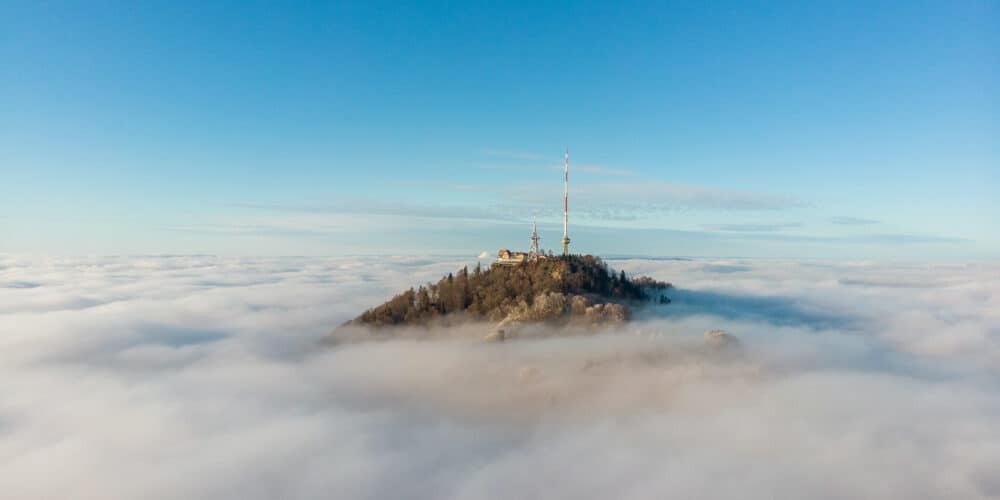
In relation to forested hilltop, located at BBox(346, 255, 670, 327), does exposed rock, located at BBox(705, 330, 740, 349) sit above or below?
below

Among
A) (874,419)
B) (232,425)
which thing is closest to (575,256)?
(874,419)

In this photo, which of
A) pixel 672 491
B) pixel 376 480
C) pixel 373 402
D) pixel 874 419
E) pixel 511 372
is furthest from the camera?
pixel 373 402

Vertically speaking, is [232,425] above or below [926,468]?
below

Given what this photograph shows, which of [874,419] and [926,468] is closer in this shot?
[926,468]

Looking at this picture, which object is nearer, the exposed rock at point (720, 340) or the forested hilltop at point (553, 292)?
the forested hilltop at point (553, 292)

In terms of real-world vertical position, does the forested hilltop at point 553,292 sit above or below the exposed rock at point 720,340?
above

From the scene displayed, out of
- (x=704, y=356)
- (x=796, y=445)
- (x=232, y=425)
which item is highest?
(x=704, y=356)

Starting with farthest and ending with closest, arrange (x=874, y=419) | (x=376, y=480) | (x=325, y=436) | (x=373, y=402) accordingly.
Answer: (x=373, y=402)
(x=325, y=436)
(x=874, y=419)
(x=376, y=480)

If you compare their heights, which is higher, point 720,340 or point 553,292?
→ point 553,292

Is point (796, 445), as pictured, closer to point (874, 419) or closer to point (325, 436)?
point (874, 419)

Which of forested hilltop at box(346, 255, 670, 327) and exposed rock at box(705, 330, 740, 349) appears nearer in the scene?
forested hilltop at box(346, 255, 670, 327)

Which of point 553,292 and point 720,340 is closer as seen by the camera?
point 553,292
